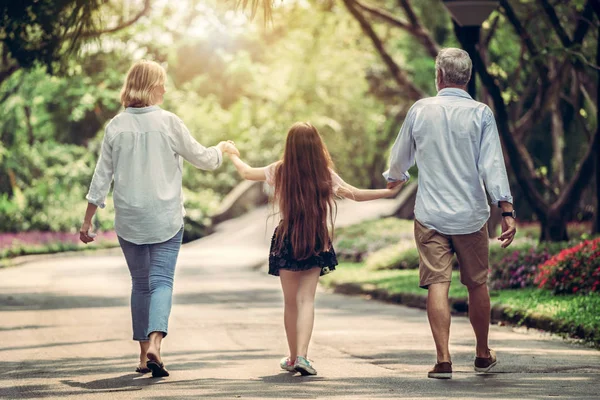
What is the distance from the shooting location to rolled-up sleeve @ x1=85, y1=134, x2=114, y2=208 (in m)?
8.38

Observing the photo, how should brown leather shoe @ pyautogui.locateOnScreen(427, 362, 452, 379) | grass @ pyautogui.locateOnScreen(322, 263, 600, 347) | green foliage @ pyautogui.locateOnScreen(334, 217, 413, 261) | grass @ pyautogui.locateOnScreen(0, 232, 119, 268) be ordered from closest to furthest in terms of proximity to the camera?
brown leather shoe @ pyautogui.locateOnScreen(427, 362, 452, 379)
grass @ pyautogui.locateOnScreen(322, 263, 600, 347)
green foliage @ pyautogui.locateOnScreen(334, 217, 413, 261)
grass @ pyautogui.locateOnScreen(0, 232, 119, 268)

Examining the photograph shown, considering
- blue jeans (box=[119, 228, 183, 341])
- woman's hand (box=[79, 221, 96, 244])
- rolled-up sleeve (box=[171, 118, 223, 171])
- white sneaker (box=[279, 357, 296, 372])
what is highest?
rolled-up sleeve (box=[171, 118, 223, 171])

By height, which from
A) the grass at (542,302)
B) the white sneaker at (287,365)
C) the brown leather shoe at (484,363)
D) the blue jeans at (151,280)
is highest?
the blue jeans at (151,280)

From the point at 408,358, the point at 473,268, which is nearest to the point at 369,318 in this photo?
the point at 408,358

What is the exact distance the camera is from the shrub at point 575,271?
12719 millimetres

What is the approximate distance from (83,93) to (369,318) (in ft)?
77.2

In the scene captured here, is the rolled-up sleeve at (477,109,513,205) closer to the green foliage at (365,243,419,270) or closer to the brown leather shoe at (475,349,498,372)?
the brown leather shoe at (475,349,498,372)

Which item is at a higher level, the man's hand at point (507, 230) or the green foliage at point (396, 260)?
the man's hand at point (507, 230)

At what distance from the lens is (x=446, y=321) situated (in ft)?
26.0

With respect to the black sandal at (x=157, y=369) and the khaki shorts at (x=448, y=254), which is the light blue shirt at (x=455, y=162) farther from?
the black sandal at (x=157, y=369)

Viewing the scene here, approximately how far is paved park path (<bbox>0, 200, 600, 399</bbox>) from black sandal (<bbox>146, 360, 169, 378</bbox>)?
76mm

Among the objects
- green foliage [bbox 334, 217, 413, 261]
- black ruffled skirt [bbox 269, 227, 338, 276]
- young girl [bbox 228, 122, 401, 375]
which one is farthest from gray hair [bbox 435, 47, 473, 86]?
green foliage [bbox 334, 217, 413, 261]

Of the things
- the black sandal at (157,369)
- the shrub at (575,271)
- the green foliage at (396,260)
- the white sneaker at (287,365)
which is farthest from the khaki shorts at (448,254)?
the green foliage at (396,260)

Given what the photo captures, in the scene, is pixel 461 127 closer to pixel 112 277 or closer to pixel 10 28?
pixel 10 28
